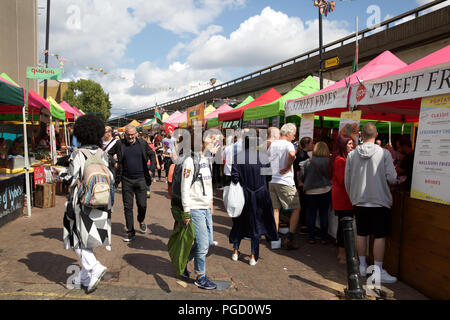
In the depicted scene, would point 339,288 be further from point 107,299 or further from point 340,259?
point 107,299

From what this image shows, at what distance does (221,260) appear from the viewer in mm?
4781

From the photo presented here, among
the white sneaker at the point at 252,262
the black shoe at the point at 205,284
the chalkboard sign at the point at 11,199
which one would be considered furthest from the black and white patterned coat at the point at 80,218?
the chalkboard sign at the point at 11,199

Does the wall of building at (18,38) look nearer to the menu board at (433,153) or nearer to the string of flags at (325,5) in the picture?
the string of flags at (325,5)

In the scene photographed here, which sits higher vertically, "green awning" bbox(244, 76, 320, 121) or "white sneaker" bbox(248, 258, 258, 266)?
"green awning" bbox(244, 76, 320, 121)

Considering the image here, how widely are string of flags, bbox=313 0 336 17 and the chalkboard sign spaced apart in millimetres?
9690

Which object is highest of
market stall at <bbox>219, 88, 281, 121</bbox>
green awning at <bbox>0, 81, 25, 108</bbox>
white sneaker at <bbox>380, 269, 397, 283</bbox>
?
market stall at <bbox>219, 88, 281, 121</bbox>

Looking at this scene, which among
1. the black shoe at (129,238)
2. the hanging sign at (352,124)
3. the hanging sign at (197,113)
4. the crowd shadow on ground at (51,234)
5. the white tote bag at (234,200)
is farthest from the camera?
the hanging sign at (197,113)

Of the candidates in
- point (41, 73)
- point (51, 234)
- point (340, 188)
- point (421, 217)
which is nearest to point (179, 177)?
point (340, 188)

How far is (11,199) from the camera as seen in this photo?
6305 mm

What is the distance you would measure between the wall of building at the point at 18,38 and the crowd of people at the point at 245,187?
69.2 ft

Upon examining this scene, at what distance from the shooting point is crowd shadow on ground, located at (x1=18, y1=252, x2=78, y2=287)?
392 centimetres

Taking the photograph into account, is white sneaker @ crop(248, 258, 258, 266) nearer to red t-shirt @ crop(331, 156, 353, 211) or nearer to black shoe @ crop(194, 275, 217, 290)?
black shoe @ crop(194, 275, 217, 290)

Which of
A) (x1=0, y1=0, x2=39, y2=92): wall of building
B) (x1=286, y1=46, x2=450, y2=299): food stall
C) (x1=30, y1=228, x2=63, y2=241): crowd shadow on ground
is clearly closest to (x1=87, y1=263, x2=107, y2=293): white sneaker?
(x1=30, y1=228, x2=63, y2=241): crowd shadow on ground

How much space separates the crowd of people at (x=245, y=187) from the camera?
3.53 metres
